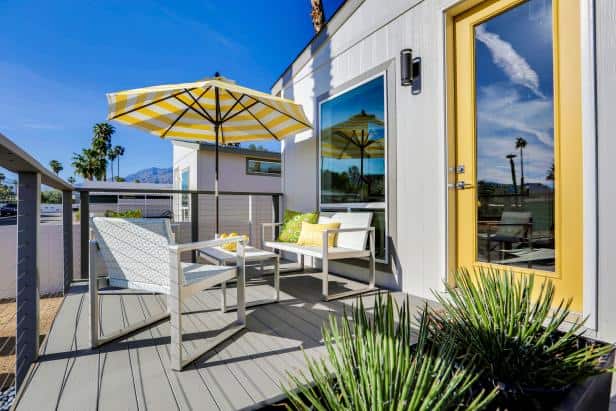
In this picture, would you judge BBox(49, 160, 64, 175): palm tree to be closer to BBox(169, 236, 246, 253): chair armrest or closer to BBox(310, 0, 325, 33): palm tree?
BBox(310, 0, 325, 33): palm tree

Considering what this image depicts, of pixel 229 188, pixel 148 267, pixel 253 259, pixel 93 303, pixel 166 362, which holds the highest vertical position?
pixel 229 188

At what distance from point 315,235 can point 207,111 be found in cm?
222

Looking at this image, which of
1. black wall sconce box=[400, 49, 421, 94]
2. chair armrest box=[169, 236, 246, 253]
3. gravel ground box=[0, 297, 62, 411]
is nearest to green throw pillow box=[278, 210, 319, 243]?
chair armrest box=[169, 236, 246, 253]

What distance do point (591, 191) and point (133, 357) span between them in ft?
9.73

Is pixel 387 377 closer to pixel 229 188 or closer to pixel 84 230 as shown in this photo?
pixel 84 230

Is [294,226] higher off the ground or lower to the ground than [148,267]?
higher

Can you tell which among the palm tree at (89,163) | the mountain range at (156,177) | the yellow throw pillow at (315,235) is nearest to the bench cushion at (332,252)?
the yellow throw pillow at (315,235)

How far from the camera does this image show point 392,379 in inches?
35.6

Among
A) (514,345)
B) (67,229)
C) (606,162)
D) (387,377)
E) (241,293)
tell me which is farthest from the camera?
(67,229)

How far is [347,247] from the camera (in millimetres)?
3648

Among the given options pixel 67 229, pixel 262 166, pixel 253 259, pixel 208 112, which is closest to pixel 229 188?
pixel 262 166

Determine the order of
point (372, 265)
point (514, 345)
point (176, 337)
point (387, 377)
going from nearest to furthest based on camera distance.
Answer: point (387, 377) → point (514, 345) → point (176, 337) → point (372, 265)

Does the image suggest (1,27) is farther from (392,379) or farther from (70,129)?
(70,129)

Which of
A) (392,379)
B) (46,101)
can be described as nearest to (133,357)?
(392,379)
